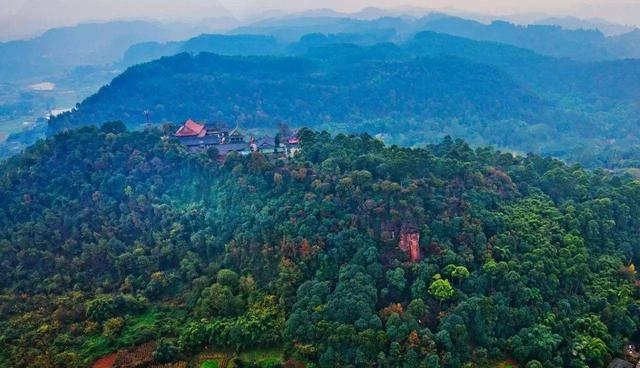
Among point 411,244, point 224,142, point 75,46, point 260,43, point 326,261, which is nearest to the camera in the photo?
point 326,261

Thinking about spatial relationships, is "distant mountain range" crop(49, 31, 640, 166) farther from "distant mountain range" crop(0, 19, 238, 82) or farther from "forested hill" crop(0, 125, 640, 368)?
"distant mountain range" crop(0, 19, 238, 82)

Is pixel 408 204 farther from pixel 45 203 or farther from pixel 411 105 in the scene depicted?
pixel 411 105

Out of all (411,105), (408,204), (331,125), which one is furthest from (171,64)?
(408,204)

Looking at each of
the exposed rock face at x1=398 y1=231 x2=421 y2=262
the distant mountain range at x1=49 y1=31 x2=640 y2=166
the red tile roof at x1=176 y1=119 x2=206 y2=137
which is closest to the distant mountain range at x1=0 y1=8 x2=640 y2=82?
the distant mountain range at x1=49 y1=31 x2=640 y2=166

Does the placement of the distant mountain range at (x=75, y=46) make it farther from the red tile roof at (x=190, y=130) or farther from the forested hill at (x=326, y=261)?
the forested hill at (x=326, y=261)

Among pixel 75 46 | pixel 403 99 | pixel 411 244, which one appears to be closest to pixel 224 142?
pixel 411 244

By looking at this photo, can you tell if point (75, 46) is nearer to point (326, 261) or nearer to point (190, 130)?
point (190, 130)
